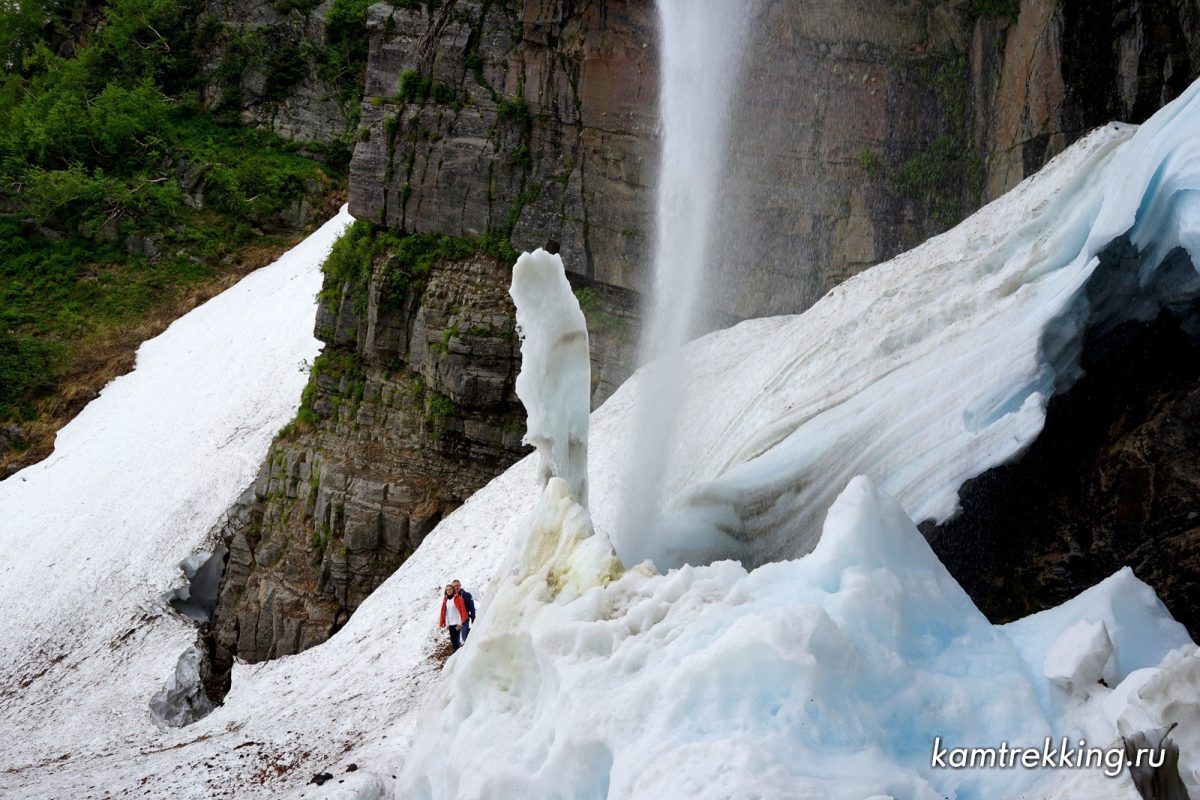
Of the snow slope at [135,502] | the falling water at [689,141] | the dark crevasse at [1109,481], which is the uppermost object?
the falling water at [689,141]

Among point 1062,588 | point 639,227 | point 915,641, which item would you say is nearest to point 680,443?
point 1062,588

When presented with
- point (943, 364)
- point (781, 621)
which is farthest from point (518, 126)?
point (781, 621)

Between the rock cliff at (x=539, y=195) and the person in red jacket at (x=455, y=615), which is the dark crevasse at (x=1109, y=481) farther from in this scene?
the person in red jacket at (x=455, y=615)

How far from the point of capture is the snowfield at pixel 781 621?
4.16 meters

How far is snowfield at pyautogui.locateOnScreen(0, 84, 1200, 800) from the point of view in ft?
13.7

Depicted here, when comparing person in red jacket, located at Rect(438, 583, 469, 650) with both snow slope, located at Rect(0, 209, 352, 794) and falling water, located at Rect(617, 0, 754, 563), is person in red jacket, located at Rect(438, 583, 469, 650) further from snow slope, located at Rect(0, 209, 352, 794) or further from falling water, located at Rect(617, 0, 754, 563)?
snow slope, located at Rect(0, 209, 352, 794)

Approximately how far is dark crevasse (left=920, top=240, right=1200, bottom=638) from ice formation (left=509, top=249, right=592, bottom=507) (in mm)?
2760

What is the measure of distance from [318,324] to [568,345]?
420 inches

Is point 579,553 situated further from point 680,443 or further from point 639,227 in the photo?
point 639,227

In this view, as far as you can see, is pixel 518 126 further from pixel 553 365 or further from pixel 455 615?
pixel 553 365

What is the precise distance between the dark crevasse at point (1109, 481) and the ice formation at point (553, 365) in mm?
2760

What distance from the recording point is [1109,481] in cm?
593

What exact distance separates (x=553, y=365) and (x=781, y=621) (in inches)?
146

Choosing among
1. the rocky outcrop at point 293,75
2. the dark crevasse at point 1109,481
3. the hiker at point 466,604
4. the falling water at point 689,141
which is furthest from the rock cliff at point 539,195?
the rocky outcrop at point 293,75
